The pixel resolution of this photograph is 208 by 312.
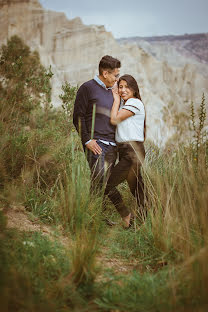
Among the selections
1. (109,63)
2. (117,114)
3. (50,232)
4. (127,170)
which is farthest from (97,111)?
(50,232)

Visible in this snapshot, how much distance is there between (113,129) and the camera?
3123 mm

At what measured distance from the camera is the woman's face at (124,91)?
10.1 ft

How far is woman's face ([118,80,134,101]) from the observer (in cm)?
307

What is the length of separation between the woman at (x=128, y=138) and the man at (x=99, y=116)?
10 cm

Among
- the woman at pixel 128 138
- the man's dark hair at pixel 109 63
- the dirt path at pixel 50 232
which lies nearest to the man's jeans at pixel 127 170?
the woman at pixel 128 138

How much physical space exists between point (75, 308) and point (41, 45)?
79.4 ft

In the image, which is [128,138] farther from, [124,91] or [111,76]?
[111,76]

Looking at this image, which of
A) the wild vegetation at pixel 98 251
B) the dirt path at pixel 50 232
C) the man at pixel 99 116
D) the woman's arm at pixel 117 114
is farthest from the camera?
the man at pixel 99 116

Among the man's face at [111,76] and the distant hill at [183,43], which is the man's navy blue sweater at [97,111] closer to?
the man's face at [111,76]

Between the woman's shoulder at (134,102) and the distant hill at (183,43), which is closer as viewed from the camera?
the woman's shoulder at (134,102)

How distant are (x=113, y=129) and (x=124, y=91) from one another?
1.49 feet

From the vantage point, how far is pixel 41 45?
22797 millimetres

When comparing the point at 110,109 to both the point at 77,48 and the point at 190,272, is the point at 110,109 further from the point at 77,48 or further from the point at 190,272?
the point at 77,48

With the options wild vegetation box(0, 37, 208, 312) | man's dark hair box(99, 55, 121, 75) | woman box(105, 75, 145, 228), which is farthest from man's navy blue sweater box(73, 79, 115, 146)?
wild vegetation box(0, 37, 208, 312)
